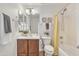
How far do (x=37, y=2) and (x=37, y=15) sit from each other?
4.6 inches

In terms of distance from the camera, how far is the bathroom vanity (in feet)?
3.35

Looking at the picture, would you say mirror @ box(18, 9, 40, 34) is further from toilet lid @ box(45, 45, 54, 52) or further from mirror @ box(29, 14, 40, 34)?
toilet lid @ box(45, 45, 54, 52)

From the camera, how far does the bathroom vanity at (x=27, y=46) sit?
3.35 feet

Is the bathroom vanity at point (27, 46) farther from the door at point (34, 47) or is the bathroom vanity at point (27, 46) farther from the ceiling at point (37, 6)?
the ceiling at point (37, 6)

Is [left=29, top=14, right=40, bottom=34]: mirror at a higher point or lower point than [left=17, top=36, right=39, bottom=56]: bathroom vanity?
higher

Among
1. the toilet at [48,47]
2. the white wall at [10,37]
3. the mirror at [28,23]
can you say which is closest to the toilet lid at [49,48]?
the toilet at [48,47]

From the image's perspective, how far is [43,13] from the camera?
3.41 feet

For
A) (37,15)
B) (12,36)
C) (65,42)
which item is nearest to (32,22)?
(37,15)

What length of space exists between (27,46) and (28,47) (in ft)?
0.04

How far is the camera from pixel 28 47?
1.05 meters

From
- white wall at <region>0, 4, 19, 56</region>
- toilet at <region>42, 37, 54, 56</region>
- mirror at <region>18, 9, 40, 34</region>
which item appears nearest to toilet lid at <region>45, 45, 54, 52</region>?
toilet at <region>42, 37, 54, 56</region>

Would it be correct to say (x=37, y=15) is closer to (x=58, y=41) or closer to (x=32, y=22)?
(x=32, y=22)

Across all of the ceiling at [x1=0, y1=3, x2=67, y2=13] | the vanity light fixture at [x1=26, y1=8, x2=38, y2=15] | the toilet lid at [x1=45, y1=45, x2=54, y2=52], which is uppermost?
the ceiling at [x1=0, y1=3, x2=67, y2=13]

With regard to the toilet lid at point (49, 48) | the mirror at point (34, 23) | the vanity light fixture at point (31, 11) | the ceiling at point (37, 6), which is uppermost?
the ceiling at point (37, 6)
